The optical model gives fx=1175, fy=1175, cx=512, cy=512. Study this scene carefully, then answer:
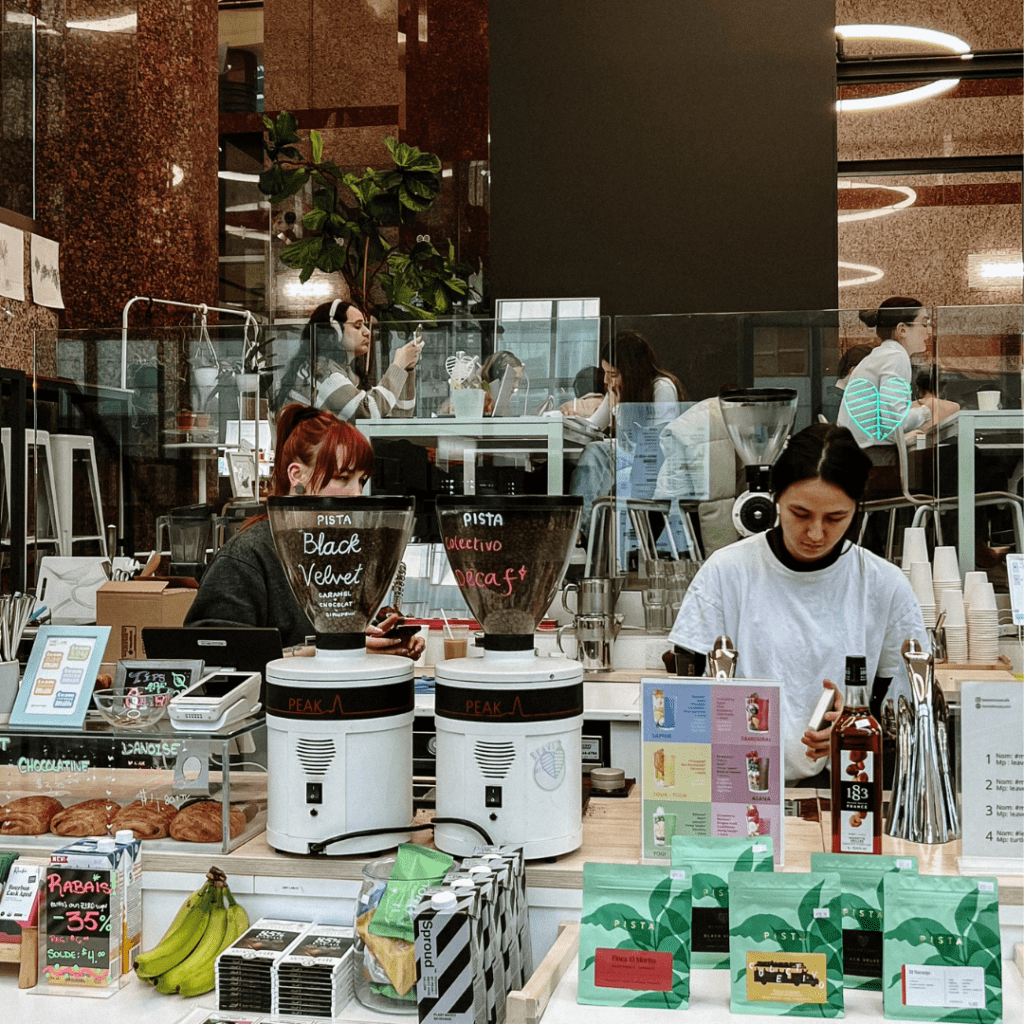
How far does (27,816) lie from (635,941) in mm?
983

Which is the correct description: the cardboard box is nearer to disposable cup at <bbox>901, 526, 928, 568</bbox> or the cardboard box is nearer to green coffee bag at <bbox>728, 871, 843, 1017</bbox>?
disposable cup at <bbox>901, 526, 928, 568</bbox>

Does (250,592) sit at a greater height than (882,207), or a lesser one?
lesser

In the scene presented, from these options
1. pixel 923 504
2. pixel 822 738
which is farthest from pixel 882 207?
pixel 822 738

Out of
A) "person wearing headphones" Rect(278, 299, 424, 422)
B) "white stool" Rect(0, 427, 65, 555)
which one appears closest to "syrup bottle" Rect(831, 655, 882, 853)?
"person wearing headphones" Rect(278, 299, 424, 422)

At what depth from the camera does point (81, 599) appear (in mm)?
5035

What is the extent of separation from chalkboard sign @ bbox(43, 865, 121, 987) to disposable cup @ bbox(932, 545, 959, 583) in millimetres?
3047

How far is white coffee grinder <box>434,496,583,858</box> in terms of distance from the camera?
163 cm

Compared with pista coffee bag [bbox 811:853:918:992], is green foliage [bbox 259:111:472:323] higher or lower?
higher

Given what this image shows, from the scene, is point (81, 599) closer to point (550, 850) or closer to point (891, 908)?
point (550, 850)

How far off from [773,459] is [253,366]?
228 cm

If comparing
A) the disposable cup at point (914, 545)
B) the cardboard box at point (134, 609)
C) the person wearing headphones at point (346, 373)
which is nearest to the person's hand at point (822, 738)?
the disposable cup at point (914, 545)

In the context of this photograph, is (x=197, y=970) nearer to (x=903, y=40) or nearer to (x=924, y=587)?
(x=924, y=587)

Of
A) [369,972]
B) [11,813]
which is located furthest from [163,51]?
[369,972]

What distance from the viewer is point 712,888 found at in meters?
1.52
